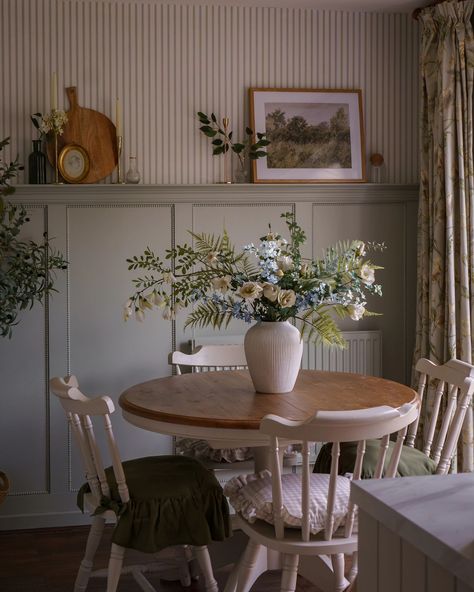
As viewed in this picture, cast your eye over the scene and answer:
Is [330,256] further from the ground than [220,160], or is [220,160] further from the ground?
[220,160]

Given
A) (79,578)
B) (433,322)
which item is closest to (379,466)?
(79,578)

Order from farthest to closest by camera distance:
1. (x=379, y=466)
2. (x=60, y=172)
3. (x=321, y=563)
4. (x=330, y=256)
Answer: (x=60, y=172) → (x=330, y=256) → (x=321, y=563) → (x=379, y=466)

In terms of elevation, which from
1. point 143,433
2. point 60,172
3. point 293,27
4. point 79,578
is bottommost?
point 79,578

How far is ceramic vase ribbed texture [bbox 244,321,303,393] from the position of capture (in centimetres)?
308

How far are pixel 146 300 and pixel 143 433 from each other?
1.50 metres

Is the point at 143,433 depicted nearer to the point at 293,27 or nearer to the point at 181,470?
the point at 181,470

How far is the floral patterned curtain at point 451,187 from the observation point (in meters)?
4.17

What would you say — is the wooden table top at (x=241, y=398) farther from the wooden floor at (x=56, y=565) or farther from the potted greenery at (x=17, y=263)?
the potted greenery at (x=17, y=263)

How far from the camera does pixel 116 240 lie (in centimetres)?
436

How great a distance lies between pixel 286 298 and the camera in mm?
2969

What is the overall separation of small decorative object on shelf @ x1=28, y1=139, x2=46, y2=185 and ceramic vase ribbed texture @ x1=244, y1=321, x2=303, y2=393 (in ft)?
5.58

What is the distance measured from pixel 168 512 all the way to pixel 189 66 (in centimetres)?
258

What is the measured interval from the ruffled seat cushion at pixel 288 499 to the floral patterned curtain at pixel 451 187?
5.24 feet

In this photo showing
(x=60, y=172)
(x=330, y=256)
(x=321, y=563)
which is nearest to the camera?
(x=321, y=563)
